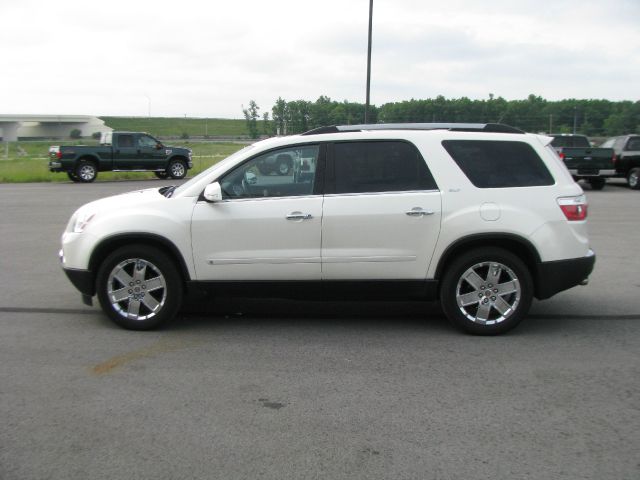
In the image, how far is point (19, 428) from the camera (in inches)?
162

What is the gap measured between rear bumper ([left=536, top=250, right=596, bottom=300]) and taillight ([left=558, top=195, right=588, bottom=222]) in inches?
14.2

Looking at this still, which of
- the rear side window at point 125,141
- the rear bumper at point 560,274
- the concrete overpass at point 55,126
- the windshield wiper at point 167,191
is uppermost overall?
the concrete overpass at point 55,126

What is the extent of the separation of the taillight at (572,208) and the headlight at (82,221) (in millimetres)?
4184

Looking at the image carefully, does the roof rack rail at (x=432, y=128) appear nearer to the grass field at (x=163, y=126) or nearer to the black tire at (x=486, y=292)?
the black tire at (x=486, y=292)

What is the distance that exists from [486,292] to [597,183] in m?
18.6

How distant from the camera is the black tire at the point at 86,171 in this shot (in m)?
26.8

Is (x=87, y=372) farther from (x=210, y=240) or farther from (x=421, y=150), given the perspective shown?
(x=421, y=150)

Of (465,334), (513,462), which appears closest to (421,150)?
(465,334)

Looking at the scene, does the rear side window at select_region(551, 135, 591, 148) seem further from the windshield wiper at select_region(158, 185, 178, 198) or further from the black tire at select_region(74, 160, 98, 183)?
the windshield wiper at select_region(158, 185, 178, 198)

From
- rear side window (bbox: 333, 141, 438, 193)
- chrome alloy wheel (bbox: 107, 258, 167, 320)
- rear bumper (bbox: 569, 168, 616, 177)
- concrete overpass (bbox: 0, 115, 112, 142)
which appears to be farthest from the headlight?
concrete overpass (bbox: 0, 115, 112, 142)

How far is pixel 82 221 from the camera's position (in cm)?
636

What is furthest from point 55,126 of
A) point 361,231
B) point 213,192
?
point 361,231

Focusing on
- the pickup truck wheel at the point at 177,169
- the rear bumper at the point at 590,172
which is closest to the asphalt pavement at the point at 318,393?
the rear bumper at the point at 590,172

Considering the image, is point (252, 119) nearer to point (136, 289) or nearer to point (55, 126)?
point (136, 289)
